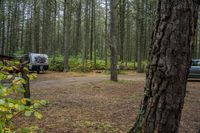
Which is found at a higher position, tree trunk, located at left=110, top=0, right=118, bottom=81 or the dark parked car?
tree trunk, located at left=110, top=0, right=118, bottom=81

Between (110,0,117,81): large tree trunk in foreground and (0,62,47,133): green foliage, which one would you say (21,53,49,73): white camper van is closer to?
(110,0,117,81): large tree trunk in foreground

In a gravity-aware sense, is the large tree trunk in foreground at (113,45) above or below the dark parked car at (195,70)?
above

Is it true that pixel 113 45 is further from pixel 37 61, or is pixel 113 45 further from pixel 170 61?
pixel 170 61

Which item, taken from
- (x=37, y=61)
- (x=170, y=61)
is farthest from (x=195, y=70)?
(x=170, y=61)

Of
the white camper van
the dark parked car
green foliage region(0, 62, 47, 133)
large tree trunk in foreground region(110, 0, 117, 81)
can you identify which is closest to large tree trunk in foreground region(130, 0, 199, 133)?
green foliage region(0, 62, 47, 133)

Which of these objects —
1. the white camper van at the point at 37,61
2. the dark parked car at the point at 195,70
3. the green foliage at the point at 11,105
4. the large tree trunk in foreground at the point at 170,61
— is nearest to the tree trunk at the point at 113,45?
the dark parked car at the point at 195,70

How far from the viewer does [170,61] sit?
105 inches

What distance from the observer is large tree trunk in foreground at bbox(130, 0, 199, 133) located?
8.63ft

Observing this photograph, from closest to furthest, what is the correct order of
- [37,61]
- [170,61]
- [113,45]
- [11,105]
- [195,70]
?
[11,105], [170,61], [113,45], [195,70], [37,61]

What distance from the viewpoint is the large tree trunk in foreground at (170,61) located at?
104 inches

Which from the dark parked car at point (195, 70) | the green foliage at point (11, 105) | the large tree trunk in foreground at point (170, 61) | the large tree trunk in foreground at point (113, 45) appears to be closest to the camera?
the green foliage at point (11, 105)

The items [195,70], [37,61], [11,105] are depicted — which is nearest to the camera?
[11,105]

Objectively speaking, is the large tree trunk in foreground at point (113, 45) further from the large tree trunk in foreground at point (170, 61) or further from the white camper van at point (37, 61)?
the large tree trunk in foreground at point (170, 61)

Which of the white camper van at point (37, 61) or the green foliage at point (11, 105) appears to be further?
the white camper van at point (37, 61)
